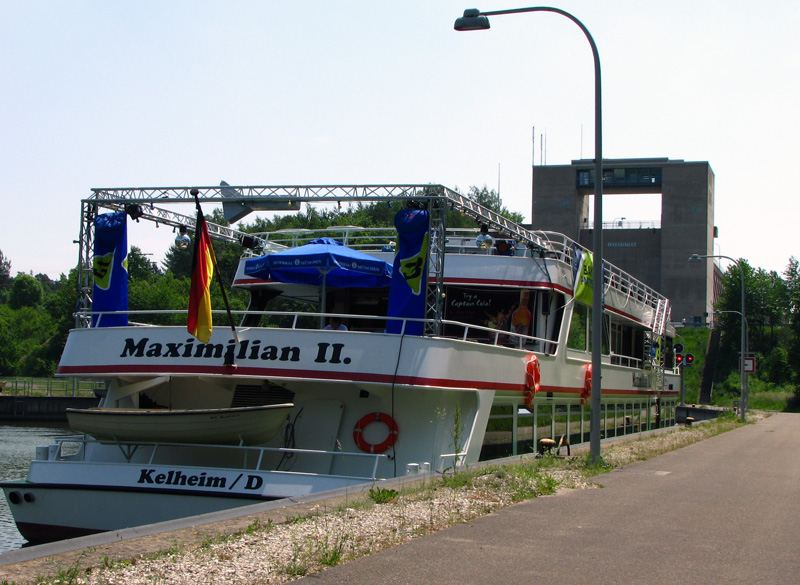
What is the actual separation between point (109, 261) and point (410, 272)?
5.55m

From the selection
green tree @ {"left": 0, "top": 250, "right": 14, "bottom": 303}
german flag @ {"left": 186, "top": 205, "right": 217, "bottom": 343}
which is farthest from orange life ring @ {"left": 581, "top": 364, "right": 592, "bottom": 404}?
green tree @ {"left": 0, "top": 250, "right": 14, "bottom": 303}

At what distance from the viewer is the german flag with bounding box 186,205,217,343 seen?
1208 cm

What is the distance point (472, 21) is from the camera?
13.5 metres

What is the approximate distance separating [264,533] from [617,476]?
669 centimetres

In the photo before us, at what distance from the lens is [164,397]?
13.3m

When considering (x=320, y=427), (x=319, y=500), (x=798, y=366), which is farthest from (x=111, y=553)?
(x=798, y=366)

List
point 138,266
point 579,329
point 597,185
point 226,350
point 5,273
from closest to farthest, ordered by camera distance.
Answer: point 226,350 → point 597,185 → point 579,329 → point 138,266 → point 5,273

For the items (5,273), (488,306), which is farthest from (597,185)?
(5,273)

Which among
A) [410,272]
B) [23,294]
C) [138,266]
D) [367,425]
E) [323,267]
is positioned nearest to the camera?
[367,425]

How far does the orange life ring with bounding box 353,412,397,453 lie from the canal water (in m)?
5.71

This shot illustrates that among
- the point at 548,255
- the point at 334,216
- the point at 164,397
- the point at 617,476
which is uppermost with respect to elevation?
the point at 334,216

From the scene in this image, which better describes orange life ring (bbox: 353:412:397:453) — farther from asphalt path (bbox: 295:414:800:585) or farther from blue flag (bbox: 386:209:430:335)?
asphalt path (bbox: 295:414:800:585)

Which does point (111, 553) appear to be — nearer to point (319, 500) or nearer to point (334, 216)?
point (319, 500)

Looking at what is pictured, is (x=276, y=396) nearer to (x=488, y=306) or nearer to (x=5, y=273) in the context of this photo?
(x=488, y=306)
